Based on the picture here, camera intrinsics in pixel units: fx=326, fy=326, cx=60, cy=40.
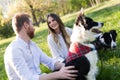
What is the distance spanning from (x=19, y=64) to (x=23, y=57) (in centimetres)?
25

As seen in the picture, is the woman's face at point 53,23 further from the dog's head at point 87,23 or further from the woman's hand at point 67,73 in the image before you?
the woman's hand at point 67,73

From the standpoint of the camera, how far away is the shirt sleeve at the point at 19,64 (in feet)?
18.5

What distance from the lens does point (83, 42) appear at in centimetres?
673

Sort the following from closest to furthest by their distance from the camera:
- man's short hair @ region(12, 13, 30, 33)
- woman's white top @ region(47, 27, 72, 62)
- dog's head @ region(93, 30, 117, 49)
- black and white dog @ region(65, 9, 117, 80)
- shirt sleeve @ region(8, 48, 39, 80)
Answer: shirt sleeve @ region(8, 48, 39, 80) < man's short hair @ region(12, 13, 30, 33) < black and white dog @ region(65, 9, 117, 80) < woman's white top @ region(47, 27, 72, 62) < dog's head @ region(93, 30, 117, 49)

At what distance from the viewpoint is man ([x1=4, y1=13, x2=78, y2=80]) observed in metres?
5.68

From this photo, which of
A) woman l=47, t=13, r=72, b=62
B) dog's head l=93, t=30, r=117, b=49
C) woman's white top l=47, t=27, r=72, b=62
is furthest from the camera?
dog's head l=93, t=30, r=117, b=49

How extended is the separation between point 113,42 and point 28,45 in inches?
149

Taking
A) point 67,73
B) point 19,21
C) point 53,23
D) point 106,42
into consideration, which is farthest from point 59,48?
point 19,21

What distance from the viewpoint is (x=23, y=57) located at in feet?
19.3

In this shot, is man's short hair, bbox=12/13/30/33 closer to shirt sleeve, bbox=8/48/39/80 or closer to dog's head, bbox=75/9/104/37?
Answer: shirt sleeve, bbox=8/48/39/80

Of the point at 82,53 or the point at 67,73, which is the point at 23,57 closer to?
the point at 67,73

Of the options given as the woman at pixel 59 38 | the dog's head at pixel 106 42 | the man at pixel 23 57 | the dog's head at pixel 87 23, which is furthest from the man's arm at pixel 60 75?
the dog's head at pixel 106 42

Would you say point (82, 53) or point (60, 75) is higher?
point (82, 53)

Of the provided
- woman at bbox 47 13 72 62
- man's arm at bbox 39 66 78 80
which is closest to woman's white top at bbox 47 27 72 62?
woman at bbox 47 13 72 62
